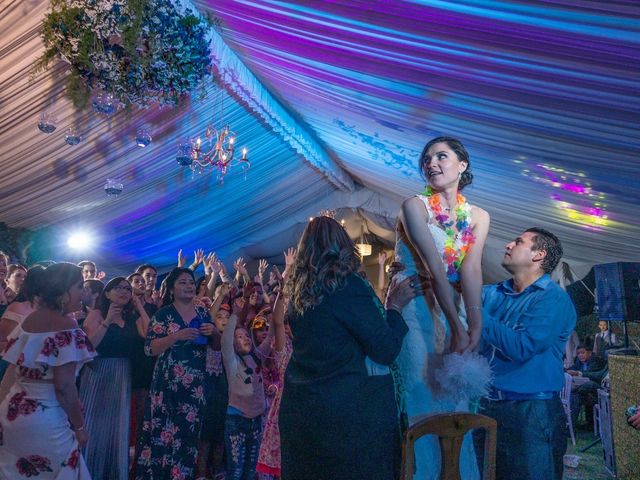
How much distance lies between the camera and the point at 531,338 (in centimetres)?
202

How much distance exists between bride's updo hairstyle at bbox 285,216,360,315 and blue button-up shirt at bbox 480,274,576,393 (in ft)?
1.96

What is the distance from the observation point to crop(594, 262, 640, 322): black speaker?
720cm

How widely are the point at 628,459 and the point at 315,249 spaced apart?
273 cm

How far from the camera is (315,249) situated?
196cm

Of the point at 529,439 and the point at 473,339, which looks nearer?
the point at 473,339

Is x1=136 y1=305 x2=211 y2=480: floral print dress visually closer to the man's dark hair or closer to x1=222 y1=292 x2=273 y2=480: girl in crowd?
x1=222 y1=292 x2=273 y2=480: girl in crowd

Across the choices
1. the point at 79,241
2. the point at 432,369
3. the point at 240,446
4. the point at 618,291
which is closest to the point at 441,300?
the point at 432,369

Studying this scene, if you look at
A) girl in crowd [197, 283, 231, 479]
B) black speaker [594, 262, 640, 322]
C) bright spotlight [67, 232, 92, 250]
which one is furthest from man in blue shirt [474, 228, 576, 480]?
bright spotlight [67, 232, 92, 250]

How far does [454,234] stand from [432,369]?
20.6 inches

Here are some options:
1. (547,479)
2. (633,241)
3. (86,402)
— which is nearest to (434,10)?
(547,479)

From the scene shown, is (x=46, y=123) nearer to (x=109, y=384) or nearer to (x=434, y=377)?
(x=109, y=384)

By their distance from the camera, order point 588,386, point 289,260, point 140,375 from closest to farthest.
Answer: point 289,260 < point 140,375 < point 588,386

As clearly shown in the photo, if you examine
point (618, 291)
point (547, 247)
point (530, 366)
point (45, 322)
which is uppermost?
point (618, 291)

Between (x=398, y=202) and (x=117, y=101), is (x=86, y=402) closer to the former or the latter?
(x=117, y=101)
